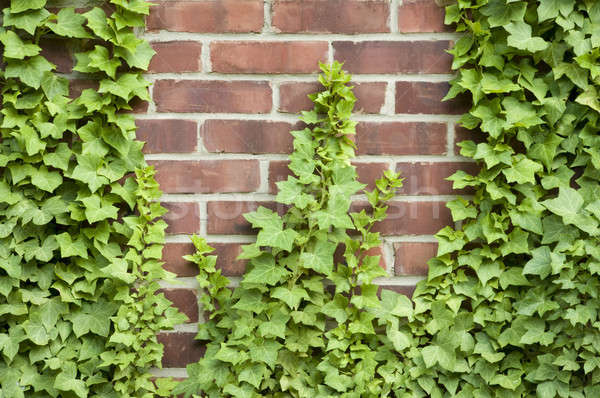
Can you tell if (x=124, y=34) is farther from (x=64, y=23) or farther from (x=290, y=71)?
(x=290, y=71)

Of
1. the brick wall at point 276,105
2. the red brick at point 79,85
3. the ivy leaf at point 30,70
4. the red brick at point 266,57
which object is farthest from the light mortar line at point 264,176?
the ivy leaf at point 30,70

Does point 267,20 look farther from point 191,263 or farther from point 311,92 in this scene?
point 191,263

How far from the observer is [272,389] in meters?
1.35

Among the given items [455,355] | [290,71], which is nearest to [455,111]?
[290,71]

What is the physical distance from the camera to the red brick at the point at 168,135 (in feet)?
4.39

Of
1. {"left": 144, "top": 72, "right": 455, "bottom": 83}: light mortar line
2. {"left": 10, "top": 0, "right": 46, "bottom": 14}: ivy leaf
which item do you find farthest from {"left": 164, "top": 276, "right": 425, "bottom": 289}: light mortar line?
{"left": 10, "top": 0, "right": 46, "bottom": 14}: ivy leaf

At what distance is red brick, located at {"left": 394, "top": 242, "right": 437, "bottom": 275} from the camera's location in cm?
137

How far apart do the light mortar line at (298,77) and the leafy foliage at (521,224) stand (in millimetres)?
58

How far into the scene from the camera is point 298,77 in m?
1.33

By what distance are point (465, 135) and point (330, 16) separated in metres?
0.43

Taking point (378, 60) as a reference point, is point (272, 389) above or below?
below

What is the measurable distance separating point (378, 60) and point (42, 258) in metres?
0.93

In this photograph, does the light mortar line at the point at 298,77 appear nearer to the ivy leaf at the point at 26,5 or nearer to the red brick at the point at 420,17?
the red brick at the point at 420,17

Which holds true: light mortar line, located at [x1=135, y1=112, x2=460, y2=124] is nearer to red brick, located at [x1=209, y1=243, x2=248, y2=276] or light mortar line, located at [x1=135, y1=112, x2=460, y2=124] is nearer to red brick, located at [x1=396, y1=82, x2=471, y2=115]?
red brick, located at [x1=396, y1=82, x2=471, y2=115]
